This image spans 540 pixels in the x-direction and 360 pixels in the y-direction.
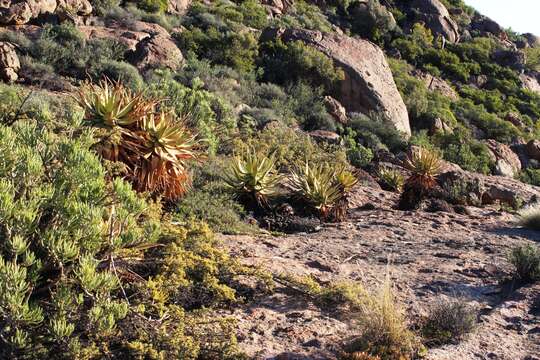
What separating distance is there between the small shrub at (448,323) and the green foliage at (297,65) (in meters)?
14.7

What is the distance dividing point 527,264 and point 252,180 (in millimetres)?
4273

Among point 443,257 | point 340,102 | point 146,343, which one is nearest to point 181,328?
point 146,343

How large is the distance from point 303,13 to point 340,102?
11.7 metres

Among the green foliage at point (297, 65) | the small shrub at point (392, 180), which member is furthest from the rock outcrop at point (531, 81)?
the small shrub at point (392, 180)

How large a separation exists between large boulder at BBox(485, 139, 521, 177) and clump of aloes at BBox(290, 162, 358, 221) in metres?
12.1

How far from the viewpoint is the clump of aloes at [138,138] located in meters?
7.15

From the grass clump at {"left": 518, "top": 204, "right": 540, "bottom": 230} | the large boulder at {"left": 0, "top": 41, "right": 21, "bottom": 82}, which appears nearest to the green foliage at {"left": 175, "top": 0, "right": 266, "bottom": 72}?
the large boulder at {"left": 0, "top": 41, "right": 21, "bottom": 82}

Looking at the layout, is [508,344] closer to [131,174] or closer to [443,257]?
[443,257]

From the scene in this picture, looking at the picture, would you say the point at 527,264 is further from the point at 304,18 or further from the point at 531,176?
the point at 304,18

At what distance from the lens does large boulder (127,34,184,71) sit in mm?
15906

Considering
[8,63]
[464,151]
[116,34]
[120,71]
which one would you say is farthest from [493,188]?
[8,63]

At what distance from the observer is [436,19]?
35969mm

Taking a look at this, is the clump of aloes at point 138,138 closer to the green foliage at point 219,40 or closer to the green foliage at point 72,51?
the green foliage at point 72,51

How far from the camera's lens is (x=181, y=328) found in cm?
448
